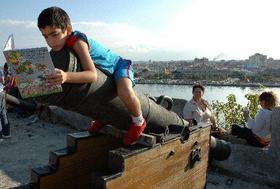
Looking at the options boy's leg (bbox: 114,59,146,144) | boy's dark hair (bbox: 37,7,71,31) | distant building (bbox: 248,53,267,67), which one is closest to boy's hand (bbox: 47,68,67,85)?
boy's dark hair (bbox: 37,7,71,31)

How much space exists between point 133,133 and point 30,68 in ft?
3.35

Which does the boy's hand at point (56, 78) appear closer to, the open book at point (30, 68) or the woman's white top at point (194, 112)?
the open book at point (30, 68)

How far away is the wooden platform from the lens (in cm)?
242

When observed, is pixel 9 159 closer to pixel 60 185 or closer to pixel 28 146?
pixel 28 146

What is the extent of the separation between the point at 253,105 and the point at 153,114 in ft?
22.4

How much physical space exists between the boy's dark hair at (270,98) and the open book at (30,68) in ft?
11.6

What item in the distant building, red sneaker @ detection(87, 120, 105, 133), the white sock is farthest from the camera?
the distant building

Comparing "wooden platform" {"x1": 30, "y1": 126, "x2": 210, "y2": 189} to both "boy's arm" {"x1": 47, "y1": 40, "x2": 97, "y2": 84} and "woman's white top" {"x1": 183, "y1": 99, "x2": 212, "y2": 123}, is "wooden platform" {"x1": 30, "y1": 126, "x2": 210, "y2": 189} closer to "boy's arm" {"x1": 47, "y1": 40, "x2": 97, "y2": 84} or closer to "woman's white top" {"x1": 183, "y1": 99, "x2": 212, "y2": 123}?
"boy's arm" {"x1": 47, "y1": 40, "x2": 97, "y2": 84}

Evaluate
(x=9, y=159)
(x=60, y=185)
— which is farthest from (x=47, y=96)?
(x=9, y=159)

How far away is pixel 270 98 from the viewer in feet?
15.5

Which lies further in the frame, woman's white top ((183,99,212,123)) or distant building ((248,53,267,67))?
distant building ((248,53,267,67))

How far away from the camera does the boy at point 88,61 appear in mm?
2004

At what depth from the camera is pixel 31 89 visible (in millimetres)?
1930

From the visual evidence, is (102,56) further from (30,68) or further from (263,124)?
(263,124)
